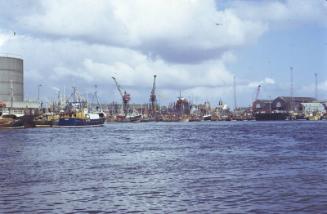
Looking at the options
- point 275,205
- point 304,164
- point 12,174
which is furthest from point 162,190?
point 304,164

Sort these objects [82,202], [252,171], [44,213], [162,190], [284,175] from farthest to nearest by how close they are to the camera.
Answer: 1. [252,171]
2. [284,175]
3. [162,190]
4. [82,202]
5. [44,213]

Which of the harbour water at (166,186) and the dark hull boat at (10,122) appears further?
the dark hull boat at (10,122)

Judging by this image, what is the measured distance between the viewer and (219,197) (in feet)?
107

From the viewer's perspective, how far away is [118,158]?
6316 centimetres

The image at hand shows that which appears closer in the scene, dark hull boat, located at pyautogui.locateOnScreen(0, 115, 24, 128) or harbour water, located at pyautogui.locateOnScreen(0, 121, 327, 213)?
harbour water, located at pyautogui.locateOnScreen(0, 121, 327, 213)

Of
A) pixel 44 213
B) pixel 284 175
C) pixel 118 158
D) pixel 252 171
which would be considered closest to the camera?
pixel 44 213

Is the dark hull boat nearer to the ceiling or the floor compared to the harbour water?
nearer to the ceiling

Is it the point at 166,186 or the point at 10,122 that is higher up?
the point at 10,122

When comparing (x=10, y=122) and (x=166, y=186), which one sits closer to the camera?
(x=166, y=186)

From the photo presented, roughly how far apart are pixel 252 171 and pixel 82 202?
18.7 metres

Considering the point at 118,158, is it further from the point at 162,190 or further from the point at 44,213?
the point at 44,213

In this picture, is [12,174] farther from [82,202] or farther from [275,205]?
[275,205]

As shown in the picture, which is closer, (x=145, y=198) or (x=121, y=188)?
(x=145, y=198)

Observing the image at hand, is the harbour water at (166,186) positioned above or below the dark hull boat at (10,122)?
below
